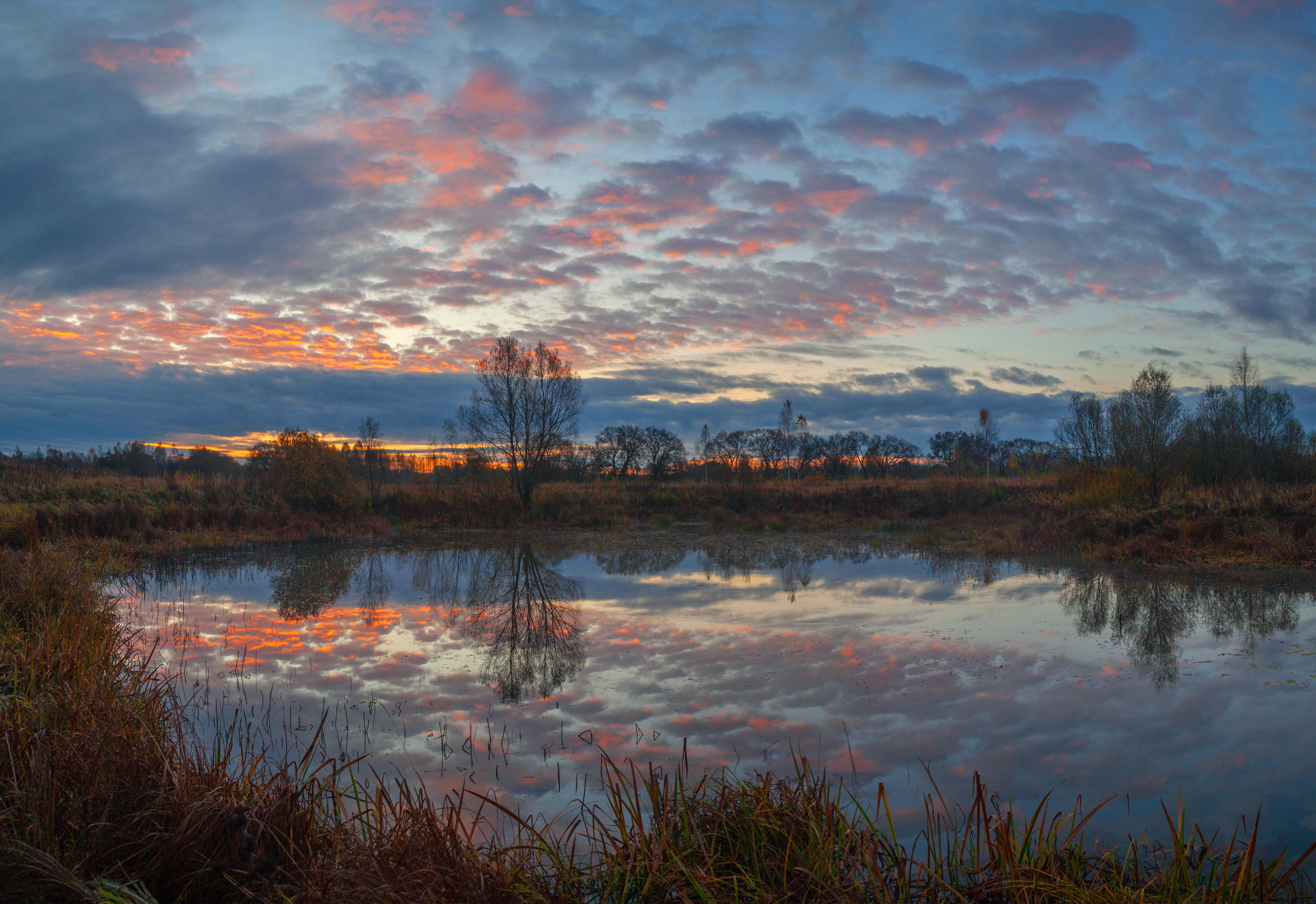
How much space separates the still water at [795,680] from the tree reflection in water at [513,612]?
Answer: 0.23 feet

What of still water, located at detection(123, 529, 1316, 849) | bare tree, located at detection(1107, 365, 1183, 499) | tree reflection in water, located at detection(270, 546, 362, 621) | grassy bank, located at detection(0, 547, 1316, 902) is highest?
bare tree, located at detection(1107, 365, 1183, 499)

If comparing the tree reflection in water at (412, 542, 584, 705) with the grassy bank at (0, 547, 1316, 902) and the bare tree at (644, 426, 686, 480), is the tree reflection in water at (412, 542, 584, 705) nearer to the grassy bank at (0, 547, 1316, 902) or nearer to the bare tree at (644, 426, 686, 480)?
the grassy bank at (0, 547, 1316, 902)

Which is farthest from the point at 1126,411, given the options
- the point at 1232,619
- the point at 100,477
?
the point at 100,477

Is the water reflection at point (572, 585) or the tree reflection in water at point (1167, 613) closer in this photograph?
the tree reflection in water at point (1167, 613)

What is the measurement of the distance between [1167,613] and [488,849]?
11.5 metres

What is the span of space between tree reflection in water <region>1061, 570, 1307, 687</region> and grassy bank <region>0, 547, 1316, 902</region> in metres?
5.42

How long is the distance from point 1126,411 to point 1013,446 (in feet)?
208

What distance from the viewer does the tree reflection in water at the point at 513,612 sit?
8.20 m

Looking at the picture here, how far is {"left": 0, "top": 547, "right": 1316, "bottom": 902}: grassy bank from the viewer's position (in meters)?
2.92

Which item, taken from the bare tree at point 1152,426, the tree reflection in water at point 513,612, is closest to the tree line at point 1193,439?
the bare tree at point 1152,426

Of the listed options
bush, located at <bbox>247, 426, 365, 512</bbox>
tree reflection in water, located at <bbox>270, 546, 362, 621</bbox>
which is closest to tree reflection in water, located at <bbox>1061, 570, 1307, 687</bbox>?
tree reflection in water, located at <bbox>270, 546, 362, 621</bbox>

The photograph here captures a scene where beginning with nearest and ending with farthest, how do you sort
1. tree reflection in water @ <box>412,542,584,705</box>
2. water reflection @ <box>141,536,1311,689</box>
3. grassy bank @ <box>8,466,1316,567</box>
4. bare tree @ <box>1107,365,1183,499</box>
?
tree reflection in water @ <box>412,542,584,705</box> < water reflection @ <box>141,536,1311,689</box> < grassy bank @ <box>8,466,1316,567</box> < bare tree @ <box>1107,365,1183,499</box>

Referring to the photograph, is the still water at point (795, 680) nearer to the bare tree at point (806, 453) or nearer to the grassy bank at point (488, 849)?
the grassy bank at point (488, 849)

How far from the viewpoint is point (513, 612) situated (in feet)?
Answer: 39.4
